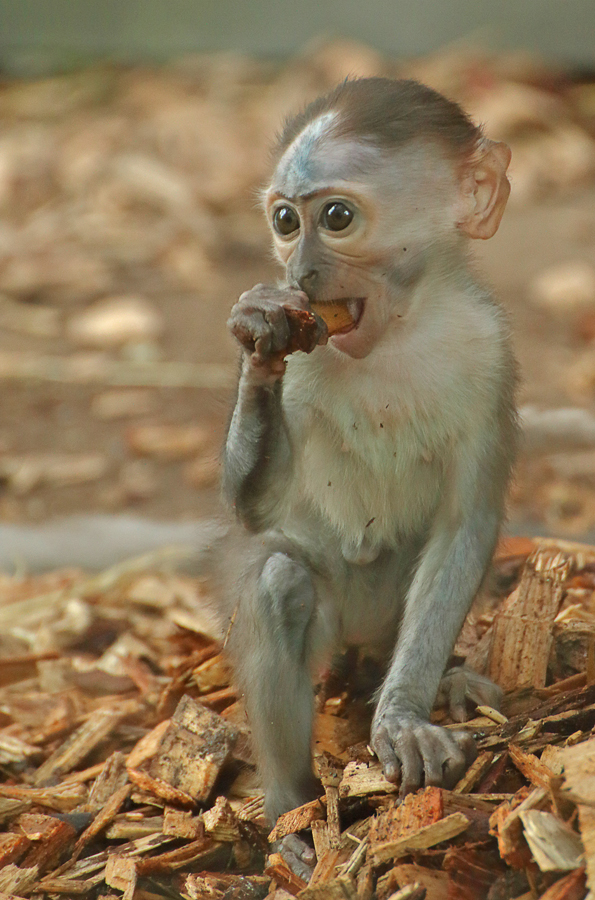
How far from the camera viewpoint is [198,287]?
414 inches

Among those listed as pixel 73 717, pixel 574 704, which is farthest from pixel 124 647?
pixel 574 704

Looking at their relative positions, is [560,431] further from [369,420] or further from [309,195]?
[309,195]

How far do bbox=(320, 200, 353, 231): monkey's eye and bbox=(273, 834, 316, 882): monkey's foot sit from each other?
77.5 inches

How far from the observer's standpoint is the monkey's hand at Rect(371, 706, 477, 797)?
333 cm

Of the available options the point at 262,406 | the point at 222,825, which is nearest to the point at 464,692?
the point at 222,825

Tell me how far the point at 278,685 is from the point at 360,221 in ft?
5.09

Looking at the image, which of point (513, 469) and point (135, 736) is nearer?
point (513, 469)

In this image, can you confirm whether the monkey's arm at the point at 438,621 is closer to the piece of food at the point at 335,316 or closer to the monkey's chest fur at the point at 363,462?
the monkey's chest fur at the point at 363,462

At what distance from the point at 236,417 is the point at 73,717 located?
70.9 inches

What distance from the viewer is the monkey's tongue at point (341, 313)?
374cm

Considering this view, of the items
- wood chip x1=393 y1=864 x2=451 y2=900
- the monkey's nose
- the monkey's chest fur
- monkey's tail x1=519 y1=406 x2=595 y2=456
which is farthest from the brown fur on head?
monkey's tail x1=519 y1=406 x2=595 y2=456

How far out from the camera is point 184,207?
11.5 m

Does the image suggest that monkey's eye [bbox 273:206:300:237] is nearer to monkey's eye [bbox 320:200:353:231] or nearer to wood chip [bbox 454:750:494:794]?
monkey's eye [bbox 320:200:353:231]

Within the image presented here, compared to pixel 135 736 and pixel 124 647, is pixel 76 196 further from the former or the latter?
pixel 135 736
